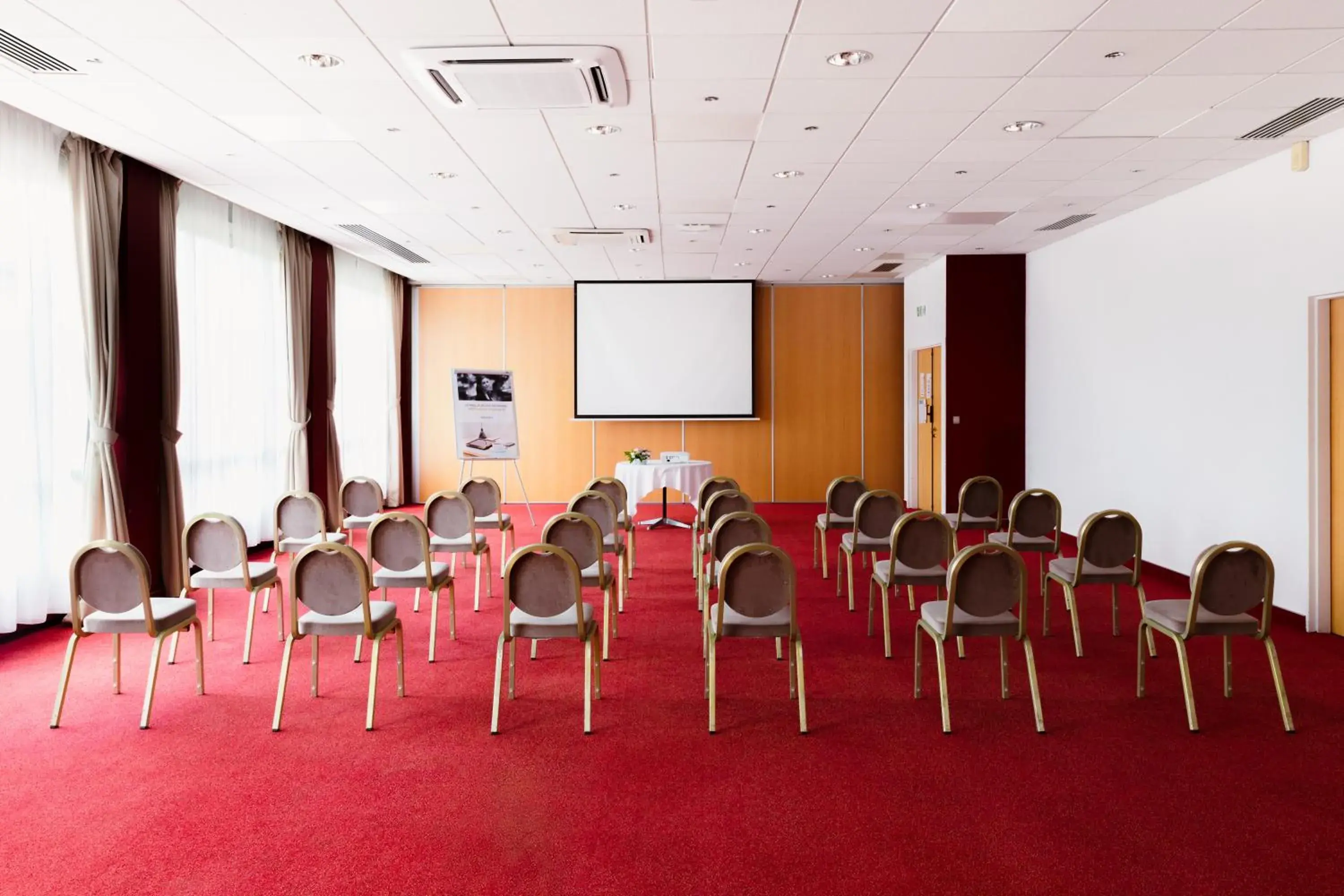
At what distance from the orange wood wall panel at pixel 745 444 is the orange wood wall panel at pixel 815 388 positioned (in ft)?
0.50

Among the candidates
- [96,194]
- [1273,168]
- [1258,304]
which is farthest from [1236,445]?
[96,194]

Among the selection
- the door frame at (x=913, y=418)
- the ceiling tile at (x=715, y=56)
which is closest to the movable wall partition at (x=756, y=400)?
the door frame at (x=913, y=418)

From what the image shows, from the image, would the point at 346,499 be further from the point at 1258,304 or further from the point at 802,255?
the point at 1258,304

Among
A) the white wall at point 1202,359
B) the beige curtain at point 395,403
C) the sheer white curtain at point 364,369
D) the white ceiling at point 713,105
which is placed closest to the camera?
the white ceiling at point 713,105

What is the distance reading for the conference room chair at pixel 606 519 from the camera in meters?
6.79

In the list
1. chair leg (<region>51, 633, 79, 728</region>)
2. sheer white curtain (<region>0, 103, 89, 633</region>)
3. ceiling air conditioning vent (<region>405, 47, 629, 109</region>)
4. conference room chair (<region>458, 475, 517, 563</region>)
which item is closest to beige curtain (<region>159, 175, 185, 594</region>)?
sheer white curtain (<region>0, 103, 89, 633</region>)

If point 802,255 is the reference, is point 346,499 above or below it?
below

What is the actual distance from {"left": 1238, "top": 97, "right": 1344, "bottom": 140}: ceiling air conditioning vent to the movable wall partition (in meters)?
7.77

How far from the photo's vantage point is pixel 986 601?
436 centimetres

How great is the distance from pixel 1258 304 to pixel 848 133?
140 inches

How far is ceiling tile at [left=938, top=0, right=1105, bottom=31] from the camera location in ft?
13.1

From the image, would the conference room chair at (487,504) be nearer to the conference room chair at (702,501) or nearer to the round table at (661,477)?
the conference room chair at (702,501)

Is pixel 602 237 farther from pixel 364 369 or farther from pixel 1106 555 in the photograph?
pixel 1106 555

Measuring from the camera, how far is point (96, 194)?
6.41 m
